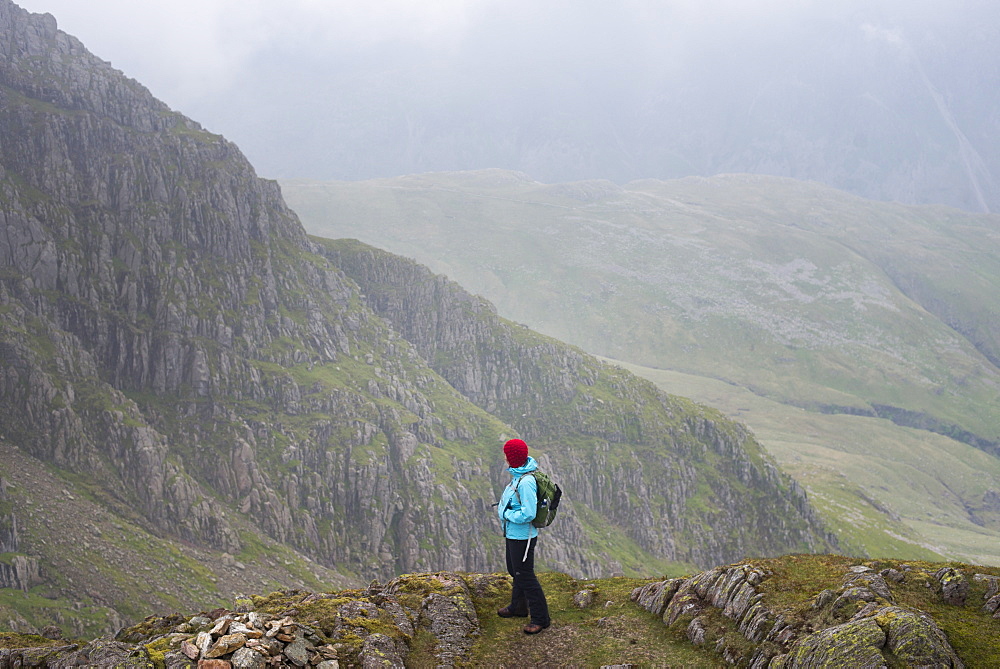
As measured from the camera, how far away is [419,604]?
28.1m

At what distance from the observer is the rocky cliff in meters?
118

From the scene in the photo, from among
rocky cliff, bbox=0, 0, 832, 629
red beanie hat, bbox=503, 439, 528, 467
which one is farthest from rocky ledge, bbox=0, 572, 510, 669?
rocky cliff, bbox=0, 0, 832, 629

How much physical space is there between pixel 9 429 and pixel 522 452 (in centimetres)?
13895

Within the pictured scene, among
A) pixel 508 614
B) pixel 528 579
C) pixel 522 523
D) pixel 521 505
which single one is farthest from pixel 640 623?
pixel 521 505

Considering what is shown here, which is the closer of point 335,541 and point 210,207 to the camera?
point 335,541

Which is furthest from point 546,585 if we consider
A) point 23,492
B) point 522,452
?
point 23,492

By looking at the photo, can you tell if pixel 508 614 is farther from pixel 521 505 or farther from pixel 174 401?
pixel 174 401

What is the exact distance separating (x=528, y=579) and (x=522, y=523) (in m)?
2.90

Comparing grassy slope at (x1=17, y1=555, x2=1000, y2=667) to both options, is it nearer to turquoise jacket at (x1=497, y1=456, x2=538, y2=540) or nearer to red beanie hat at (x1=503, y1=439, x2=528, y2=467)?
turquoise jacket at (x1=497, y1=456, x2=538, y2=540)

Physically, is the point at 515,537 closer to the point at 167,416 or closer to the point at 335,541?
the point at 335,541

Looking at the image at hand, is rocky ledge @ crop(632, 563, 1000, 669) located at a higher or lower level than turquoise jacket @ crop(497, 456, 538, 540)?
lower

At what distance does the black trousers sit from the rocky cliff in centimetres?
9485

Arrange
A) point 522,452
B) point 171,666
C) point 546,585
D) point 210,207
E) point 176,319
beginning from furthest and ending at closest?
point 210,207 < point 176,319 < point 546,585 < point 522,452 < point 171,666

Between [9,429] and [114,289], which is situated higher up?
[114,289]
